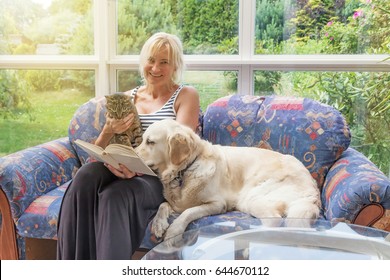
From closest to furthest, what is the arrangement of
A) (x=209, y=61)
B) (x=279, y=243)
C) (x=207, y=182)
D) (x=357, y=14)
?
(x=279, y=243)
(x=207, y=182)
(x=357, y=14)
(x=209, y=61)

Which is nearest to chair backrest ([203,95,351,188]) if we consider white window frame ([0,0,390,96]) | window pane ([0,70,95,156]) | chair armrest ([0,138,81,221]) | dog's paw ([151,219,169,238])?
white window frame ([0,0,390,96])

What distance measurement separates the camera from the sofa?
174cm

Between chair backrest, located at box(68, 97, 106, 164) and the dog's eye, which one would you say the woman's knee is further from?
chair backrest, located at box(68, 97, 106, 164)

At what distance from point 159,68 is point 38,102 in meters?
1.38

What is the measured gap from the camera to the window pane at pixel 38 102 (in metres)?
3.16

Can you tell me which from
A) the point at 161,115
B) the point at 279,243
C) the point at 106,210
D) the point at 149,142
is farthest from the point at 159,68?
the point at 279,243

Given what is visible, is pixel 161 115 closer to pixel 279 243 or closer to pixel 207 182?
pixel 207 182

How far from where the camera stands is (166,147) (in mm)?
1940

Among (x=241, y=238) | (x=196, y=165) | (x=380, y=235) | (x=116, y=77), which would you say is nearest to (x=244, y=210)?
(x=196, y=165)

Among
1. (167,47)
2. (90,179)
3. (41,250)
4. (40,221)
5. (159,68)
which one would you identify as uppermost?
(167,47)

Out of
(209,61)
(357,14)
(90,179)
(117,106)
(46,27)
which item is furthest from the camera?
(46,27)

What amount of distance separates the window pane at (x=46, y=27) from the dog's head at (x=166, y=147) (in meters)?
1.40
